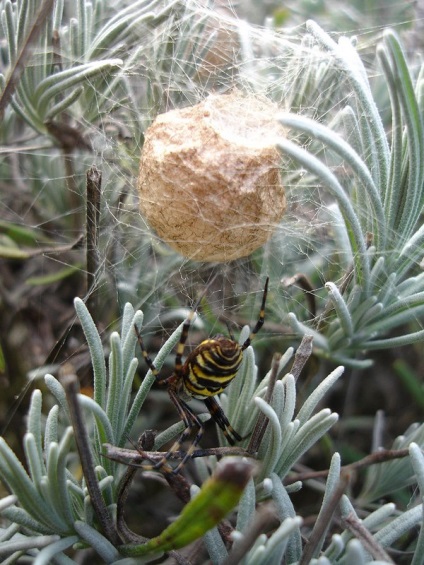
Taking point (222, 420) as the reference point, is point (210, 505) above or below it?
above

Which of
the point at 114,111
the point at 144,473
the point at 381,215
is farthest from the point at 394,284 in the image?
the point at 114,111

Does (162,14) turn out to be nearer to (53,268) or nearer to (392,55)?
(392,55)

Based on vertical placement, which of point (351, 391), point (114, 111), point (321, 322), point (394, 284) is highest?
point (114, 111)

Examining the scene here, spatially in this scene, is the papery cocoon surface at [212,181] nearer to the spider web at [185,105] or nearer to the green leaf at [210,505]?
the spider web at [185,105]

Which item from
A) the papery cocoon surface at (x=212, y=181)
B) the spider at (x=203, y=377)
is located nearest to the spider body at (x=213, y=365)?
the spider at (x=203, y=377)

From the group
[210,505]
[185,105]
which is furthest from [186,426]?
[185,105]

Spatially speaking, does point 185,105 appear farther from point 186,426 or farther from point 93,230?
point 186,426

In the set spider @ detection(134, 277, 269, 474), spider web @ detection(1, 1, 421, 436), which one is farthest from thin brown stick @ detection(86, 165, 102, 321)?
spider @ detection(134, 277, 269, 474)
